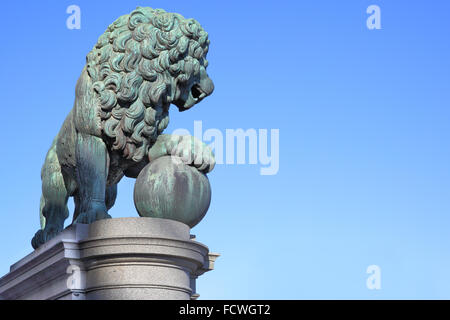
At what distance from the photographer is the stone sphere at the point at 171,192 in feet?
36.3

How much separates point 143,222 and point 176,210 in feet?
2.67

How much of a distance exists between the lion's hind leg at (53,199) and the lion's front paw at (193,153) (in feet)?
6.81

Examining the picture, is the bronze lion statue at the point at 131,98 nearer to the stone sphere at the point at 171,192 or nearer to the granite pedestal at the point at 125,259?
the stone sphere at the point at 171,192

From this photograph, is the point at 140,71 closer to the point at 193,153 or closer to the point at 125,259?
the point at 193,153

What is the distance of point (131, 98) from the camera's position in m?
11.4

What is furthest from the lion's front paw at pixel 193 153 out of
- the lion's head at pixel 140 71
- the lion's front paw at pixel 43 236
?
the lion's front paw at pixel 43 236

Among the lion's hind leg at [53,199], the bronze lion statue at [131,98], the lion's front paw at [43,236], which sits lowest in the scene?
the lion's front paw at [43,236]

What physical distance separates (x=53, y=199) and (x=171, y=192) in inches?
95.2

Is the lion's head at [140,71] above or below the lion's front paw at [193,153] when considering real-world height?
above

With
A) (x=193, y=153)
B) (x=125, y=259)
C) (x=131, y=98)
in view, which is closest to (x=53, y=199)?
(x=131, y=98)

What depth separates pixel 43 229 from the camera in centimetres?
1277

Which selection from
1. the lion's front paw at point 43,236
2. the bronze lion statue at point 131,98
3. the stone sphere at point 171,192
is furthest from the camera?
the lion's front paw at point 43,236
